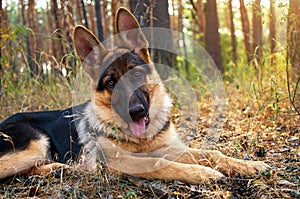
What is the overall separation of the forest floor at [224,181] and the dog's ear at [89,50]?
1.11 m

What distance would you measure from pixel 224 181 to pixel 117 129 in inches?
43.0

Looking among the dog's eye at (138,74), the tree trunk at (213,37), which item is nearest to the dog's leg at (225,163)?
the dog's eye at (138,74)

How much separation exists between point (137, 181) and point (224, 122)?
2.55 meters

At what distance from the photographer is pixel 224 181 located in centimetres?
306

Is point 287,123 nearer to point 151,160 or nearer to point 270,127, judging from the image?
point 270,127

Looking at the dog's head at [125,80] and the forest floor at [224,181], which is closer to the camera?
the forest floor at [224,181]

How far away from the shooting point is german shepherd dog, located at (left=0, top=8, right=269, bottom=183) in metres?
3.47

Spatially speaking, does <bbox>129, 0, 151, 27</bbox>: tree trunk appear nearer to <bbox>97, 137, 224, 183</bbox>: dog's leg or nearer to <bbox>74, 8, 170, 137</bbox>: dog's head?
<bbox>74, 8, 170, 137</bbox>: dog's head

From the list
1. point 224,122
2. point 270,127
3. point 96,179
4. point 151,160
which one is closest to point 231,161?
point 151,160

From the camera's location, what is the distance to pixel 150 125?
12.7 feet

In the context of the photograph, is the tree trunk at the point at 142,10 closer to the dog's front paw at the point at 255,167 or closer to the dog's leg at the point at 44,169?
the dog's leg at the point at 44,169

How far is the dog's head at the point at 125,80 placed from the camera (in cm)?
362

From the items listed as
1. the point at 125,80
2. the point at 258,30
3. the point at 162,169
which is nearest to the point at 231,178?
the point at 162,169

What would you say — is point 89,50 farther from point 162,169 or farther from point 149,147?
→ point 162,169
